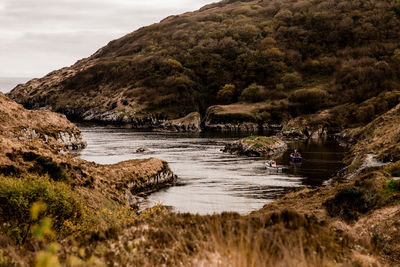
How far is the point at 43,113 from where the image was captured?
112938 mm

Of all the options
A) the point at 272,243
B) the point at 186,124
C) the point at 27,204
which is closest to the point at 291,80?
the point at 186,124

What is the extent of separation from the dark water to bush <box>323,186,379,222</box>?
724cm

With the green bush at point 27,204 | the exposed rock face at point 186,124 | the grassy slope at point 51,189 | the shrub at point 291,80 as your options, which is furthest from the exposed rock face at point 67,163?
the shrub at point 291,80

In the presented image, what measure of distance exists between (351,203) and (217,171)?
4559cm

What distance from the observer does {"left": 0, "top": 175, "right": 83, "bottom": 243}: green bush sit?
74.4ft

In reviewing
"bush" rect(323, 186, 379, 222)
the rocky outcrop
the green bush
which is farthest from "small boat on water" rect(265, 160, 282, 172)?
the rocky outcrop

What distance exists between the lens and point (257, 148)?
9662 centimetres

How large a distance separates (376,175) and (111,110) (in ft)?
568

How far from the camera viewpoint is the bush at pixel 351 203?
29817 mm

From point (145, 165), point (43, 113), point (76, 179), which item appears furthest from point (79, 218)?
point (43, 113)

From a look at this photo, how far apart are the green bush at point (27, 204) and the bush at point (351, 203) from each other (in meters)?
20.8

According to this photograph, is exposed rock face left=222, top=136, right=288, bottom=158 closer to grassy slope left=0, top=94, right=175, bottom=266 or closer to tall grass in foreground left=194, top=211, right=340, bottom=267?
grassy slope left=0, top=94, right=175, bottom=266

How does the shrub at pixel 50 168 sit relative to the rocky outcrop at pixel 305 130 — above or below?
below

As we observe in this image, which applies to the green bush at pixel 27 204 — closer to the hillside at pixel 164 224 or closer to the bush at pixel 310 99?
the hillside at pixel 164 224
